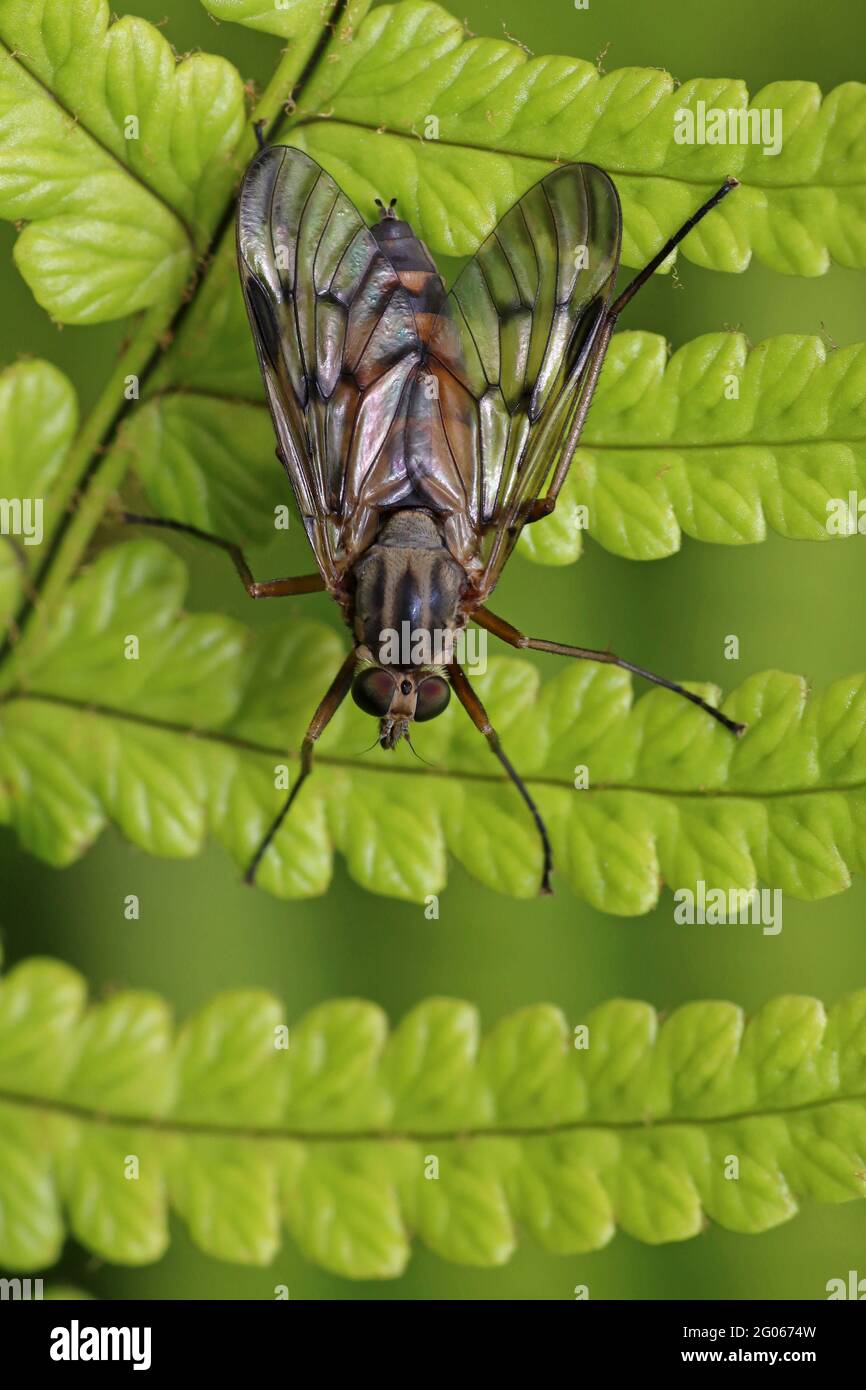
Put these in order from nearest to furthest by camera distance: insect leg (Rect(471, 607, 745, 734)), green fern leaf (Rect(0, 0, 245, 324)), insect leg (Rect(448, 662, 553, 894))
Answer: green fern leaf (Rect(0, 0, 245, 324)), insect leg (Rect(448, 662, 553, 894)), insect leg (Rect(471, 607, 745, 734))

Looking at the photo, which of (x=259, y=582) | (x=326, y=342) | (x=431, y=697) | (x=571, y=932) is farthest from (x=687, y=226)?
(x=571, y=932)

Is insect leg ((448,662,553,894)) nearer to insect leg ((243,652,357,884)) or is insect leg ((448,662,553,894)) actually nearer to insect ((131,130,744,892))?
insect ((131,130,744,892))

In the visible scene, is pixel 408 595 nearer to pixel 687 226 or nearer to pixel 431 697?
pixel 431 697

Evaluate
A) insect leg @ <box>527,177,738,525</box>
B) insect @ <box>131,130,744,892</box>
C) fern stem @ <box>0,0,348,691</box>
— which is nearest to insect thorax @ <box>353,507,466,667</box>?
insect @ <box>131,130,744,892</box>

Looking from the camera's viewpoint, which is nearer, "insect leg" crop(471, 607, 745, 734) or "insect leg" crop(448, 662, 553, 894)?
"insect leg" crop(448, 662, 553, 894)

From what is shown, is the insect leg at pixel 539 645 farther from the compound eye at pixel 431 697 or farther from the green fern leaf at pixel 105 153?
Result: the green fern leaf at pixel 105 153

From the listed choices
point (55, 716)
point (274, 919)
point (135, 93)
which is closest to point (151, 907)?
point (274, 919)

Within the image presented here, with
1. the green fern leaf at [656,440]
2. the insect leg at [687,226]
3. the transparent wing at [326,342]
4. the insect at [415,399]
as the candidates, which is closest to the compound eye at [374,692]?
the insect at [415,399]
